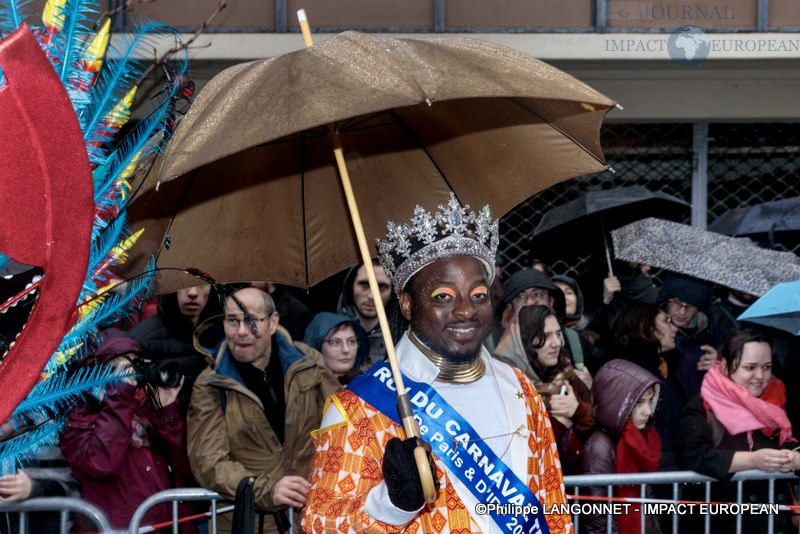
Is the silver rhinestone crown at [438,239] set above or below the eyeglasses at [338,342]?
above

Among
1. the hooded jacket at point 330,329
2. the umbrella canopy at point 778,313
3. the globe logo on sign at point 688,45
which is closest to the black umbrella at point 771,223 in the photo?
the umbrella canopy at point 778,313

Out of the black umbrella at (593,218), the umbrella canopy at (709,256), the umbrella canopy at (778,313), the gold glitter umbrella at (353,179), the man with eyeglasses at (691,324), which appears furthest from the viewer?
the black umbrella at (593,218)

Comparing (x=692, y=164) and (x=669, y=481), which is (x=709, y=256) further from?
(x=692, y=164)

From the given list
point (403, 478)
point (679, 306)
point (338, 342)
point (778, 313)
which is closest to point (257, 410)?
point (338, 342)

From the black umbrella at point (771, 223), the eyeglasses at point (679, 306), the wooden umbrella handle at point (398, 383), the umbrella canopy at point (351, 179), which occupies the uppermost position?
the umbrella canopy at point (351, 179)

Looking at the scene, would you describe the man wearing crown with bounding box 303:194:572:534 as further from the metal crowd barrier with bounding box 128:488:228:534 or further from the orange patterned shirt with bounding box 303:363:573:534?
the metal crowd barrier with bounding box 128:488:228:534

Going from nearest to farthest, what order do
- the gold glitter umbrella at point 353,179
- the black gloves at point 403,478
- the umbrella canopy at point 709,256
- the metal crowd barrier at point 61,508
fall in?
the black gloves at point 403,478, the gold glitter umbrella at point 353,179, the metal crowd barrier at point 61,508, the umbrella canopy at point 709,256

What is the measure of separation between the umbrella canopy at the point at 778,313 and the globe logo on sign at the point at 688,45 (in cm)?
467

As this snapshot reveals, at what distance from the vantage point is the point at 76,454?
15.5ft

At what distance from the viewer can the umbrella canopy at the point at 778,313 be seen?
5.30 m

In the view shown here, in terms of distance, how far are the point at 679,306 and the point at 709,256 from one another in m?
0.38

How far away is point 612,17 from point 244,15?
3263 millimetres

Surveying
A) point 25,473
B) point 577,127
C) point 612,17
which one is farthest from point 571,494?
point 612,17

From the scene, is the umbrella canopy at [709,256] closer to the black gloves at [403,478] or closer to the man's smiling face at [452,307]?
the man's smiling face at [452,307]
